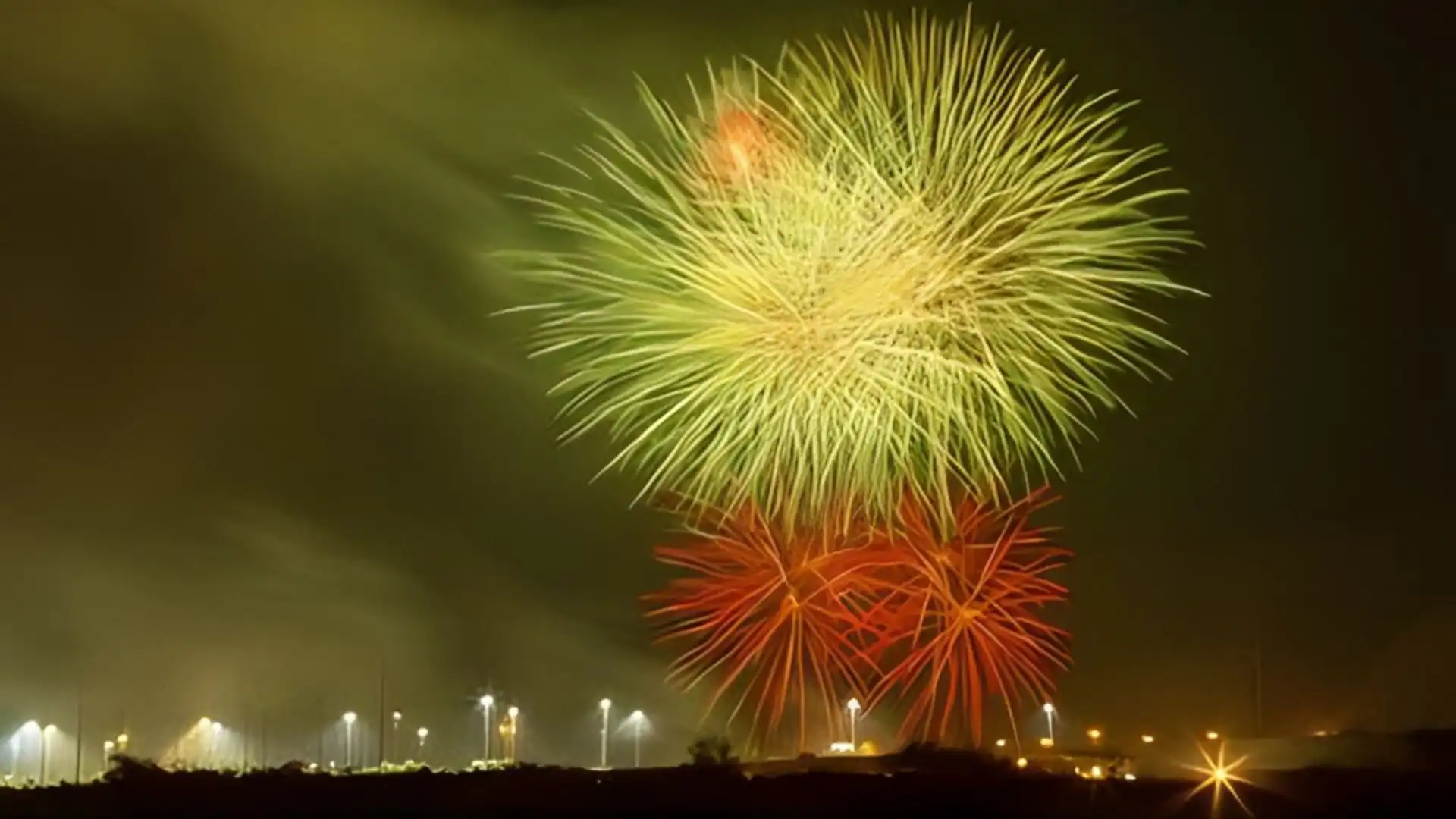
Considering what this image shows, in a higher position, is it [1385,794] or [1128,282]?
[1128,282]

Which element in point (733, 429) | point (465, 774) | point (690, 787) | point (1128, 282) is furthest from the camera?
point (733, 429)

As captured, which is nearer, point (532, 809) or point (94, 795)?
point (532, 809)

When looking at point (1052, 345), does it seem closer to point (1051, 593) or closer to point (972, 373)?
point (972, 373)

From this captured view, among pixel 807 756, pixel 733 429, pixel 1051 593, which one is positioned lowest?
pixel 807 756

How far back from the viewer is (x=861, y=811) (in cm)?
1798

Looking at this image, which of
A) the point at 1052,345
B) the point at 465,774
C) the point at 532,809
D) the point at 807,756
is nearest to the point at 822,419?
the point at 1052,345

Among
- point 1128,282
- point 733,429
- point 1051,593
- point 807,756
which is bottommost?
point 807,756

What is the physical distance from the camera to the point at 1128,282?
2984 cm

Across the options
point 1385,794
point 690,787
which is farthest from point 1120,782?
point 690,787

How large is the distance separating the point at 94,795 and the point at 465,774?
4.79 metres

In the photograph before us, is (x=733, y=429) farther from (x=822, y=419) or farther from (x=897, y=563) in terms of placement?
(x=897, y=563)

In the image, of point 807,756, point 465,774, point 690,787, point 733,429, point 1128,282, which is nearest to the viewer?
point 690,787

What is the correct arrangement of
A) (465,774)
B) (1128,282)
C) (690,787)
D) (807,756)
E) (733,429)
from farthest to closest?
(807,756)
(733,429)
(1128,282)
(465,774)
(690,787)

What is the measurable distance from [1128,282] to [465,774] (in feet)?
48.9
